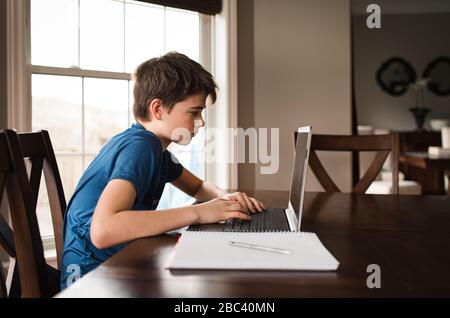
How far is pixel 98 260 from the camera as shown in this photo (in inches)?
46.9

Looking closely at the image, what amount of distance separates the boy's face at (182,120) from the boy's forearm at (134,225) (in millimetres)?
357

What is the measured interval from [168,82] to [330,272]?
0.80 m

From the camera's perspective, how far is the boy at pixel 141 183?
1.04m

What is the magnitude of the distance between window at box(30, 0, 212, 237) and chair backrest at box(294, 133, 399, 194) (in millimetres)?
872

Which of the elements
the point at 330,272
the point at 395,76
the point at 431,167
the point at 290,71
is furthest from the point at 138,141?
the point at 395,76

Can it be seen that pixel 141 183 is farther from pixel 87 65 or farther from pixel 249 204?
pixel 87 65

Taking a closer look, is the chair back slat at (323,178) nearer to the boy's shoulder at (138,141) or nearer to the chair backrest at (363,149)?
the chair backrest at (363,149)

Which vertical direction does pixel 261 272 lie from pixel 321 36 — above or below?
below

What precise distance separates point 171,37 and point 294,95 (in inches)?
34.8

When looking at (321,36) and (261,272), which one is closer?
(261,272)

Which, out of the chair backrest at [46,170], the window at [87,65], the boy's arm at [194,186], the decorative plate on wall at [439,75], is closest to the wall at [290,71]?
the window at [87,65]

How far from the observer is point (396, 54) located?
814 centimetres
